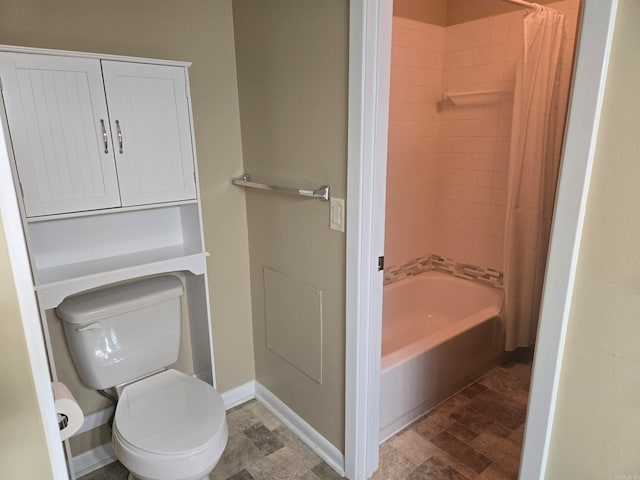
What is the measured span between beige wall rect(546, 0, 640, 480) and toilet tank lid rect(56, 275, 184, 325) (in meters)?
1.55

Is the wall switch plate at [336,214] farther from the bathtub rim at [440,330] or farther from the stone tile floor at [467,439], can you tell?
the stone tile floor at [467,439]

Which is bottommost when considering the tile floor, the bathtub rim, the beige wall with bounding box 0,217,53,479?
the tile floor

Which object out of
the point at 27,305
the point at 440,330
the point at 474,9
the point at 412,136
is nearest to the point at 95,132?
the point at 27,305

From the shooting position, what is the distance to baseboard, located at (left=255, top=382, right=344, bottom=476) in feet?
6.38

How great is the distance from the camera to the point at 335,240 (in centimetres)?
172

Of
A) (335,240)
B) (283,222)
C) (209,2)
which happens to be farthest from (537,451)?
(209,2)

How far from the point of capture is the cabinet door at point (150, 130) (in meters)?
1.64

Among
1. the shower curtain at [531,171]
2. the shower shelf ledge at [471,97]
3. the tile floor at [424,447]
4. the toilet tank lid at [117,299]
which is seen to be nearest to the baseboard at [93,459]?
the tile floor at [424,447]

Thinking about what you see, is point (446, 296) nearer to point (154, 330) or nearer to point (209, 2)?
point (154, 330)

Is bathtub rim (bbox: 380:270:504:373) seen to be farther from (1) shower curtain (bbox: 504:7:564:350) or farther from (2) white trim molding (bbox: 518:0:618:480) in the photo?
(2) white trim molding (bbox: 518:0:618:480)

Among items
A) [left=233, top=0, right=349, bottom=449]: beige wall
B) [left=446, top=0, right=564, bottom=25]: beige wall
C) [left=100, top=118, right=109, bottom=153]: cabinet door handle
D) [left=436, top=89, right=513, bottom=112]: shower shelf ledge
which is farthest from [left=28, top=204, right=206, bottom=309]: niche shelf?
[left=446, top=0, right=564, bottom=25]: beige wall

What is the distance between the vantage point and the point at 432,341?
224 cm

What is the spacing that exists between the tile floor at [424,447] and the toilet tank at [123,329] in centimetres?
53

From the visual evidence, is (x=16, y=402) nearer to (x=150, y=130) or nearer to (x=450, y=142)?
(x=150, y=130)
